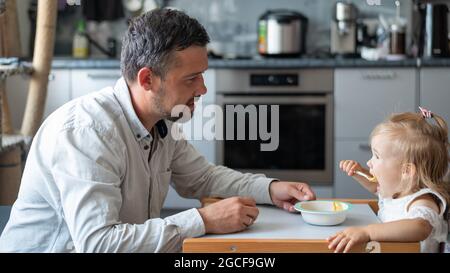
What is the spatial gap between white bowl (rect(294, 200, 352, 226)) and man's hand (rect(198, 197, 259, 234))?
0.10 m

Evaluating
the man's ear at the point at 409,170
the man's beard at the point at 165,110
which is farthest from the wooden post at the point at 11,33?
the man's ear at the point at 409,170

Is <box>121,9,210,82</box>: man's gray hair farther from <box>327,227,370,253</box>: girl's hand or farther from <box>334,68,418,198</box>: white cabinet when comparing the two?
<box>334,68,418,198</box>: white cabinet

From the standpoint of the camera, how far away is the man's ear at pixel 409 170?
134cm

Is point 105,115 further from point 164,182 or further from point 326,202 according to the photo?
point 326,202

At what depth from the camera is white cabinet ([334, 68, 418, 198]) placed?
10.2 ft

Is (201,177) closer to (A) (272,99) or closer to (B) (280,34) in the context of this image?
(A) (272,99)

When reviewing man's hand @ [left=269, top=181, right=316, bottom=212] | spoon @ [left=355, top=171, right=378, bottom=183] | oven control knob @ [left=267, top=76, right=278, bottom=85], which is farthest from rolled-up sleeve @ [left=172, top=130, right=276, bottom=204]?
oven control knob @ [left=267, top=76, right=278, bottom=85]

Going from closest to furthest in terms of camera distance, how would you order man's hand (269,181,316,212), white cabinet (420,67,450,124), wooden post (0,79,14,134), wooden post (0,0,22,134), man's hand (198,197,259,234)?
man's hand (198,197,259,234)
man's hand (269,181,316,212)
wooden post (0,0,22,134)
wooden post (0,79,14,134)
white cabinet (420,67,450,124)

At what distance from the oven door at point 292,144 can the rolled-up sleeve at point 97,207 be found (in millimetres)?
1931

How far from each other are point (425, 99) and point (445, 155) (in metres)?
1.76

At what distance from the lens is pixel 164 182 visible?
151 centimetres

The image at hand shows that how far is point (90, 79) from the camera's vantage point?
3209 mm

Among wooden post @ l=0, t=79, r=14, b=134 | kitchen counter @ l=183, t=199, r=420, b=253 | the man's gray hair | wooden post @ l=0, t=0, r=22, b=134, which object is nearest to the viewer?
kitchen counter @ l=183, t=199, r=420, b=253
